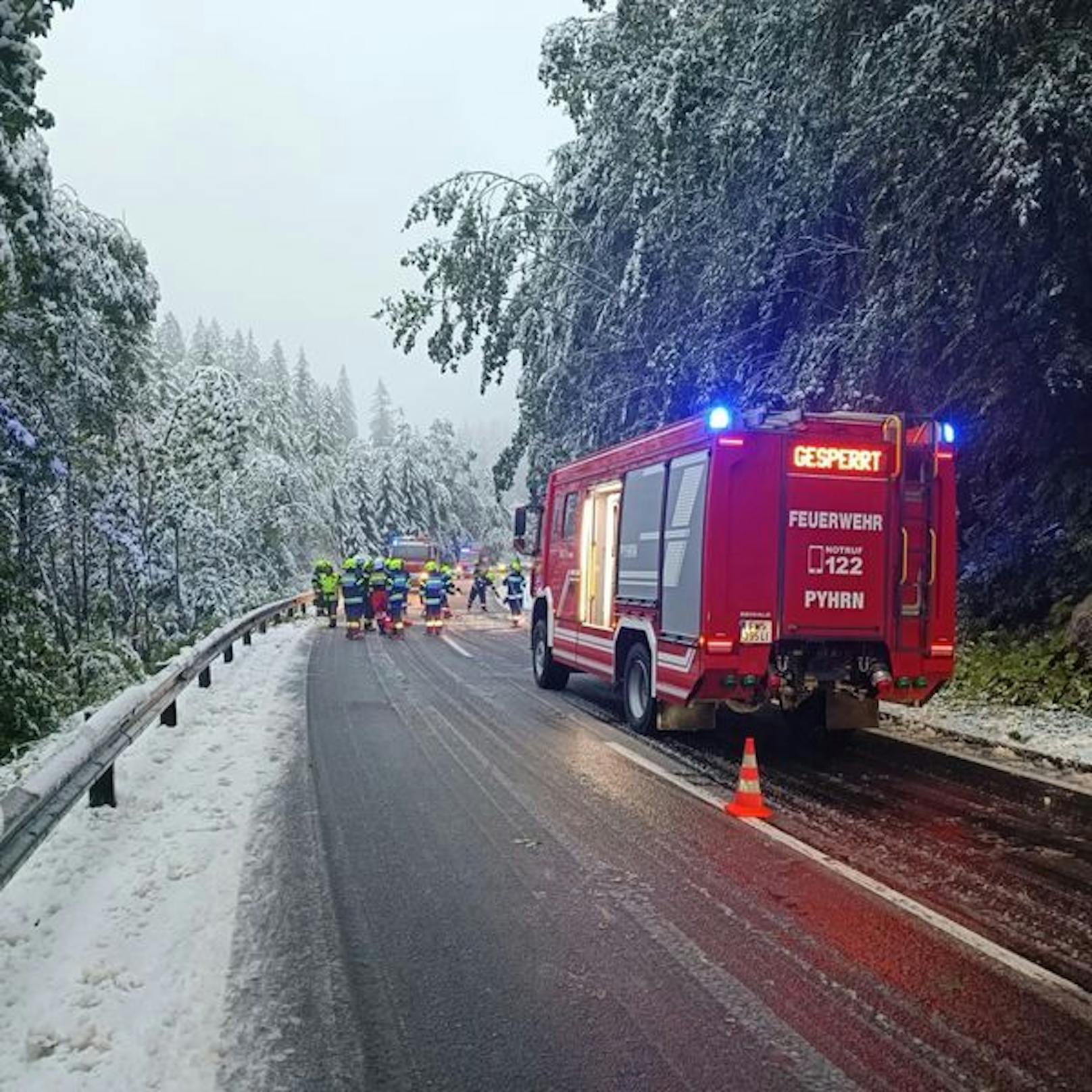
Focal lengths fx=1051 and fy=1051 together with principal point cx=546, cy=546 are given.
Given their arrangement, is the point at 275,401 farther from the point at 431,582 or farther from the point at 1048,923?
the point at 1048,923

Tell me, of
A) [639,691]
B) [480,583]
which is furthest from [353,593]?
[639,691]

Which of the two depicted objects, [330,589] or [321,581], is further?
[321,581]

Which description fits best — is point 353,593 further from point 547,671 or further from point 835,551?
point 835,551

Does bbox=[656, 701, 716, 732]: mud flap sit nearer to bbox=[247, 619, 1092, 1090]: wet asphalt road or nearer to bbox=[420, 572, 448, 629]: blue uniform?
bbox=[247, 619, 1092, 1090]: wet asphalt road

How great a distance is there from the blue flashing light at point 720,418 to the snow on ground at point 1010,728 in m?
3.72

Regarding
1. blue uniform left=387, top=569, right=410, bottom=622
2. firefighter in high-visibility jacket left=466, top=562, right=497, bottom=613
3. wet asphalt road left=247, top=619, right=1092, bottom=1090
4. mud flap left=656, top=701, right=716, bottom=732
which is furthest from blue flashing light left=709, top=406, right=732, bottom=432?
firefighter in high-visibility jacket left=466, top=562, right=497, bottom=613

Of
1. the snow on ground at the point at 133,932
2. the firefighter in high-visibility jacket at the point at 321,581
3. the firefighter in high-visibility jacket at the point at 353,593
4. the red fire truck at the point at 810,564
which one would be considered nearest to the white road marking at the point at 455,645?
the firefighter in high-visibility jacket at the point at 353,593

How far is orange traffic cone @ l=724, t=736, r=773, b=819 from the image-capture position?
691 centimetres

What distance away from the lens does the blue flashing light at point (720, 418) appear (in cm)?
888

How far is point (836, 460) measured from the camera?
9070 mm

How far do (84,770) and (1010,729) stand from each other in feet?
27.3

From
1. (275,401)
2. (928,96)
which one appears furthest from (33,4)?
(275,401)

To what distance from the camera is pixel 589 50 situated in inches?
792

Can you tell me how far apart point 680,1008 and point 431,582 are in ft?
68.7
